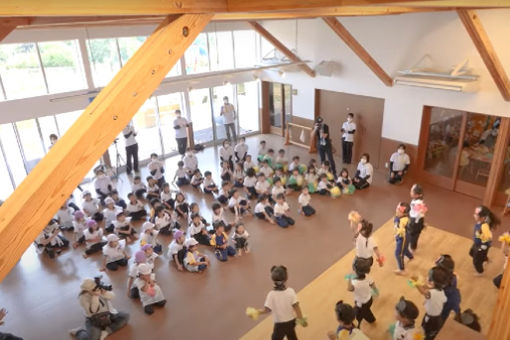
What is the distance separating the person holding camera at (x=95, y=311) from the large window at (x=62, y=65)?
6358 millimetres

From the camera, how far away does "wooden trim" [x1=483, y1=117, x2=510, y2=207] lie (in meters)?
7.52

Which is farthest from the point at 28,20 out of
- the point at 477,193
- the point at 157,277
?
the point at 477,193

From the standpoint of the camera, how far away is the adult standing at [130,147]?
33.4ft

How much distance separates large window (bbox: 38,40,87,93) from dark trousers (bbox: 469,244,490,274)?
944 centimetres

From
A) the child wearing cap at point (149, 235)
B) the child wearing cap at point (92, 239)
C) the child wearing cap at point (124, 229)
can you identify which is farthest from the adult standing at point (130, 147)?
the child wearing cap at point (149, 235)

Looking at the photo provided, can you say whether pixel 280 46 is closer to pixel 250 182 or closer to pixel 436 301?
pixel 250 182

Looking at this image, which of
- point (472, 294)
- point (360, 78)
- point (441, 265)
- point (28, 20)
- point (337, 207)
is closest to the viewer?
point (28, 20)

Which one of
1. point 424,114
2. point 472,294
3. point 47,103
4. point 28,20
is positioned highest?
point 28,20

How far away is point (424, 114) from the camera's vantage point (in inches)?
349

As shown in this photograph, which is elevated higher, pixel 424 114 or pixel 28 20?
pixel 28 20

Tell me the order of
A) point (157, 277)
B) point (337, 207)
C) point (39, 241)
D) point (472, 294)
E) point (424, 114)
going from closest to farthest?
1. point (472, 294)
2. point (157, 277)
3. point (39, 241)
4. point (337, 207)
5. point (424, 114)

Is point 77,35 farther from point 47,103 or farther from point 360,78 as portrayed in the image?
point 360,78

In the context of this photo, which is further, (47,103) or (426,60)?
(47,103)

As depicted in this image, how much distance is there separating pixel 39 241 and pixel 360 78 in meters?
8.34
